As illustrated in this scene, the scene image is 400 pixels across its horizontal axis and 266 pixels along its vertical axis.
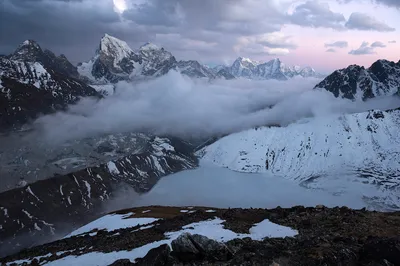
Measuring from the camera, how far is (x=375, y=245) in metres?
22.6

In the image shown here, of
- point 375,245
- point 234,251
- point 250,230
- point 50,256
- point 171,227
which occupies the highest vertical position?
point 375,245

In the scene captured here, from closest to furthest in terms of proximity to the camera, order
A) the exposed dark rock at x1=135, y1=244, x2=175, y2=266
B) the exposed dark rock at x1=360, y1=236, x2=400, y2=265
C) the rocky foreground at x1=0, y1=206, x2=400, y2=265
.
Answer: the exposed dark rock at x1=360, y1=236, x2=400, y2=265, the rocky foreground at x1=0, y1=206, x2=400, y2=265, the exposed dark rock at x1=135, y1=244, x2=175, y2=266

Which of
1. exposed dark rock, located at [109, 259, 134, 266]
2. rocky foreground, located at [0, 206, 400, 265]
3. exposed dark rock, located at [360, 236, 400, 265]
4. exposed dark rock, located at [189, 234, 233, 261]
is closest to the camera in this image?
exposed dark rock, located at [360, 236, 400, 265]

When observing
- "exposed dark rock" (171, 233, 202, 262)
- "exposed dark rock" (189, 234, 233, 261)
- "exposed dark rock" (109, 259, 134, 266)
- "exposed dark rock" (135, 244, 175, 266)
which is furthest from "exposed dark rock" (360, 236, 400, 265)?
"exposed dark rock" (109, 259, 134, 266)

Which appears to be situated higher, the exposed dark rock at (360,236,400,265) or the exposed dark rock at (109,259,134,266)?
the exposed dark rock at (360,236,400,265)

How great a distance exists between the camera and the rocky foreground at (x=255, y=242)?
77.3 feet

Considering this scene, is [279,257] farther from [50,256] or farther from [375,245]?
[50,256]

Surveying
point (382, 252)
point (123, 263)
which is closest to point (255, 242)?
point (382, 252)

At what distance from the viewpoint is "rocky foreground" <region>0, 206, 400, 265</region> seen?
23547 millimetres

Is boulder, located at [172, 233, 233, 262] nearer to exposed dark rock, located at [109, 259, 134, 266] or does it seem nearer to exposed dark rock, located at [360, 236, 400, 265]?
exposed dark rock, located at [109, 259, 134, 266]

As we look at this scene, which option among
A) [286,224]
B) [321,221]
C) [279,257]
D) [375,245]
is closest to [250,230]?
[286,224]

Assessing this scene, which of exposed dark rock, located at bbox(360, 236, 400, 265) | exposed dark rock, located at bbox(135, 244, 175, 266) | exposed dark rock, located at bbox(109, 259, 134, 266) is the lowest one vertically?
exposed dark rock, located at bbox(109, 259, 134, 266)

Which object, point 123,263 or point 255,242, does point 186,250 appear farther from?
point 123,263

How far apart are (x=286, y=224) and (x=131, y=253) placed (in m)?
18.3
